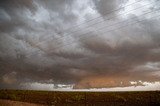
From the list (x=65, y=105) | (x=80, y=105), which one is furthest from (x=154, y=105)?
(x=65, y=105)

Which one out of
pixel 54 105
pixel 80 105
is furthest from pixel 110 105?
pixel 54 105

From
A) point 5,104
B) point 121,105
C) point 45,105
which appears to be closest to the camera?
point 5,104

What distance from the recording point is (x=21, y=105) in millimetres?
41031

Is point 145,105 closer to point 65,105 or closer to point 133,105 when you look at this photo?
point 133,105

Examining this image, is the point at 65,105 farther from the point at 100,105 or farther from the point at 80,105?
the point at 100,105

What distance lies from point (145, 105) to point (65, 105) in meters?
16.0

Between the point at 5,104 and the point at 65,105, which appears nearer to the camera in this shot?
the point at 5,104

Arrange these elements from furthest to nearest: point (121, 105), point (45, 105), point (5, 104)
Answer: point (121, 105), point (45, 105), point (5, 104)

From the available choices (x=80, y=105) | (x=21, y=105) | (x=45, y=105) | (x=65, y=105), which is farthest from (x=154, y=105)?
(x=21, y=105)

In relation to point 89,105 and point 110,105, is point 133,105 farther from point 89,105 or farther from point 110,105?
point 89,105

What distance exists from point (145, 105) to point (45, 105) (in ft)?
64.6

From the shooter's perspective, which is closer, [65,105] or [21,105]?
[21,105]

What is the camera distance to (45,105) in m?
45.8

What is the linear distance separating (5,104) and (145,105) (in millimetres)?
26685
